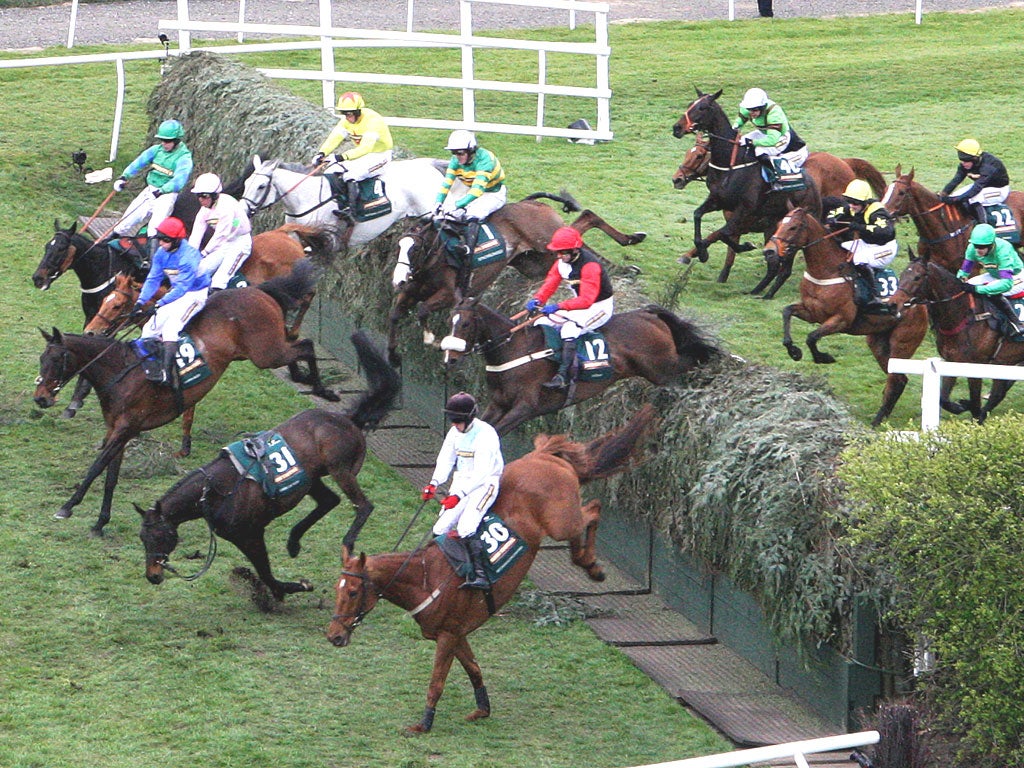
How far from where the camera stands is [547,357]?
34.8ft

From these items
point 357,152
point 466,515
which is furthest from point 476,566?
point 357,152

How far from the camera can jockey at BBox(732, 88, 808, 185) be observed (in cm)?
1410

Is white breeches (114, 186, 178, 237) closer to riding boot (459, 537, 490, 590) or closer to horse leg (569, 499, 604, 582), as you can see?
horse leg (569, 499, 604, 582)

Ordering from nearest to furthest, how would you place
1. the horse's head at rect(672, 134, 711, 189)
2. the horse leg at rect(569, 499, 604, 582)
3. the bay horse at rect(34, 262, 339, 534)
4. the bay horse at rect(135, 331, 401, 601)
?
the horse leg at rect(569, 499, 604, 582) < the bay horse at rect(135, 331, 401, 601) < the bay horse at rect(34, 262, 339, 534) < the horse's head at rect(672, 134, 711, 189)

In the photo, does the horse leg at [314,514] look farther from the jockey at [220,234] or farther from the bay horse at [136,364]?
the jockey at [220,234]

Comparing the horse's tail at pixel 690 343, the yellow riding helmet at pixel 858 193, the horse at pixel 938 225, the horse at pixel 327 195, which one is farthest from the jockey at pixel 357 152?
the horse at pixel 938 225

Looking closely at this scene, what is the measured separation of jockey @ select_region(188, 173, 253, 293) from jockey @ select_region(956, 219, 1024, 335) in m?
5.59

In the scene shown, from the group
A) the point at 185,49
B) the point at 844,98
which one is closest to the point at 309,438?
Answer: the point at 185,49

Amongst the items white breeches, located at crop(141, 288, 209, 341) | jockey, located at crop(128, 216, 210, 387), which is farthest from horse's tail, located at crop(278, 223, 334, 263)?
white breeches, located at crop(141, 288, 209, 341)

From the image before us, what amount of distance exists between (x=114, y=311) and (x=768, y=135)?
239 inches

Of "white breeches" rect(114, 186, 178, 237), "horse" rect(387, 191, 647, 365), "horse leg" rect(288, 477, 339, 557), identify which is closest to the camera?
"horse leg" rect(288, 477, 339, 557)

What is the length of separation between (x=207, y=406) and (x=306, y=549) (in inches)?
115

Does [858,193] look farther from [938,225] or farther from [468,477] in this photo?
[468,477]

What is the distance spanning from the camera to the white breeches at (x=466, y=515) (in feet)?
28.1
